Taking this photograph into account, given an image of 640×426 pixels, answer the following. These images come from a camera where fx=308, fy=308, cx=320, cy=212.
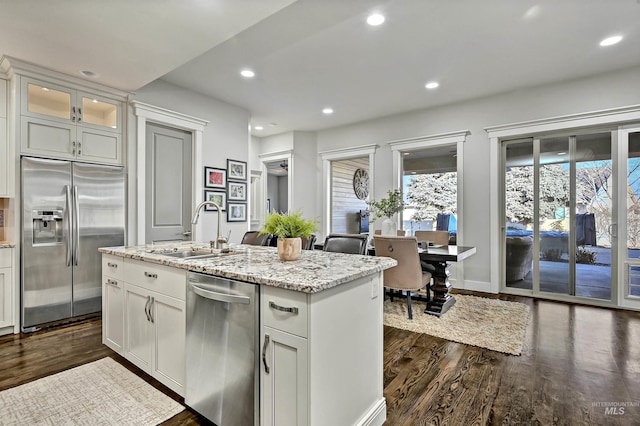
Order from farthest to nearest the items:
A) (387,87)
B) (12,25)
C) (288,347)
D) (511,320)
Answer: (387,87)
(511,320)
(12,25)
(288,347)

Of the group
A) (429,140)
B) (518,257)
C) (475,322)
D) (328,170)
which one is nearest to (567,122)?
(429,140)

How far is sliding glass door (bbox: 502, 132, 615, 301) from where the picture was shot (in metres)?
4.00

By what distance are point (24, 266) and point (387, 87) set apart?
15.4 feet

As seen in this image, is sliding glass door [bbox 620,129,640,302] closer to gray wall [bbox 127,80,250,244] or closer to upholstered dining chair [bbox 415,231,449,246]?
upholstered dining chair [bbox 415,231,449,246]

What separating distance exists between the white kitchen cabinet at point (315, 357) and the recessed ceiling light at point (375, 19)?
7.77 ft

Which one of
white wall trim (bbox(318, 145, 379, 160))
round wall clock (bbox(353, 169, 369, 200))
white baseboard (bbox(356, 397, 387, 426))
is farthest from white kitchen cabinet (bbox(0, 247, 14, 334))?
round wall clock (bbox(353, 169, 369, 200))

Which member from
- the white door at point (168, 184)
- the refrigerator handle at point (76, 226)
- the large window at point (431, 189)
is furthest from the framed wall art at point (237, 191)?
the large window at point (431, 189)

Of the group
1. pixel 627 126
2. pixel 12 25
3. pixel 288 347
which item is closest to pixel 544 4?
pixel 627 126

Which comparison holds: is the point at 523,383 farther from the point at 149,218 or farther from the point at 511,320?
the point at 149,218

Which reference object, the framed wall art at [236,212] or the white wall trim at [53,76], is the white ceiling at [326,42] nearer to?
the white wall trim at [53,76]

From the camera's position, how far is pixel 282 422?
1354 millimetres

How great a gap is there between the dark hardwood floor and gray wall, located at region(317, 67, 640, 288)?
1.73 metres

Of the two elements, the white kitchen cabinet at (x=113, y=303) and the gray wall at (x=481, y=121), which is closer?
the white kitchen cabinet at (x=113, y=303)

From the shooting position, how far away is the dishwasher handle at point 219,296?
1.49 meters
